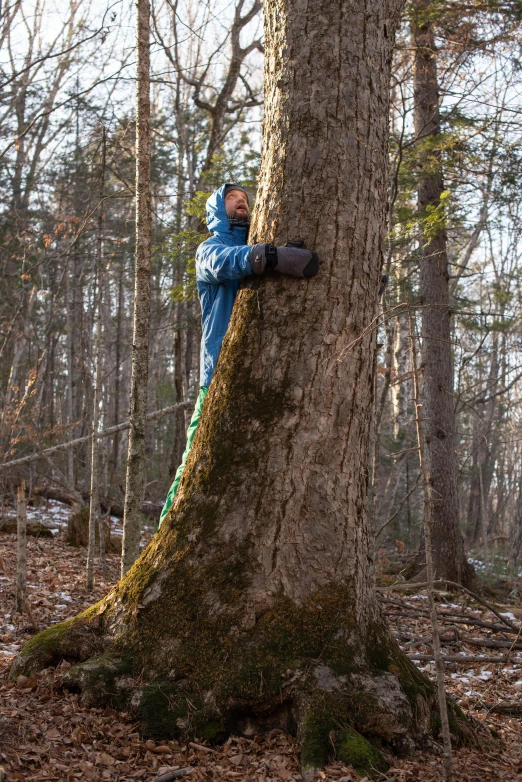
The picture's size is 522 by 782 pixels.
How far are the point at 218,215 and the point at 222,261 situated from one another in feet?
2.01

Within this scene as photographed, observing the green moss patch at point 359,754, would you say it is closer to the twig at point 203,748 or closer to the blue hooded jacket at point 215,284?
the twig at point 203,748

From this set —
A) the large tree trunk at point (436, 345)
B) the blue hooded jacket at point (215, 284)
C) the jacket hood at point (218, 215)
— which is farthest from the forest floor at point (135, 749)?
the large tree trunk at point (436, 345)

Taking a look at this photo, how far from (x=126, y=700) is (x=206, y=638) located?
45 cm

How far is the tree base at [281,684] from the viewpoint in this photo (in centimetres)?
269

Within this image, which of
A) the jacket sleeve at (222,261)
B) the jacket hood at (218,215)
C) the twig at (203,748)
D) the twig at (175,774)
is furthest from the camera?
the jacket hood at (218,215)

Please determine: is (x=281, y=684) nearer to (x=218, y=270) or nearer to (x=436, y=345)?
(x=218, y=270)

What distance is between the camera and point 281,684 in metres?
2.74

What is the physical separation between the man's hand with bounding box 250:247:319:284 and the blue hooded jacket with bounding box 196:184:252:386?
1.22 ft

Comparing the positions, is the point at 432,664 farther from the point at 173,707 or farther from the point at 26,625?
the point at 26,625

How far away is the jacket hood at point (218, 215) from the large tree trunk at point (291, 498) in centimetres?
47

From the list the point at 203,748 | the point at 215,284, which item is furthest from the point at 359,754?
Result: the point at 215,284

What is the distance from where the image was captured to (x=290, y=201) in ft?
10.2

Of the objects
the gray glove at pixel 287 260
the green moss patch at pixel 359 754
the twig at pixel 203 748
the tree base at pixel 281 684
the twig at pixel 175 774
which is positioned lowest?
the twig at pixel 175 774

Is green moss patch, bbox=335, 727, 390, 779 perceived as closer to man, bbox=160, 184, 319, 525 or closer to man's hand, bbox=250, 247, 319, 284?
man, bbox=160, 184, 319, 525
